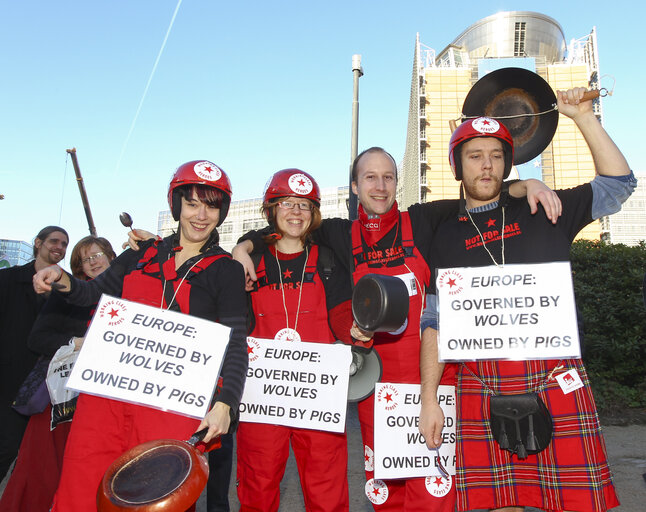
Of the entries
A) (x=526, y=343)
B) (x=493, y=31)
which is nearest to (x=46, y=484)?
(x=526, y=343)

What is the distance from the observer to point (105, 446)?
2498 mm

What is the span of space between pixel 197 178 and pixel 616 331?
300 inches

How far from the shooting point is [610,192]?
2646 millimetres

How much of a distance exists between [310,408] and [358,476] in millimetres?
2926

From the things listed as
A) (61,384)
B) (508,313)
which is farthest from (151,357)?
(508,313)

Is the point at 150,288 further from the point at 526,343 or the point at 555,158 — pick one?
the point at 555,158

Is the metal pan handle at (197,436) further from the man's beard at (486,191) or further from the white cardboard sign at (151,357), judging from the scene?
the man's beard at (486,191)

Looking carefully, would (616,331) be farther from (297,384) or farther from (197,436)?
(197,436)

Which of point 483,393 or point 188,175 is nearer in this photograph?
point 483,393

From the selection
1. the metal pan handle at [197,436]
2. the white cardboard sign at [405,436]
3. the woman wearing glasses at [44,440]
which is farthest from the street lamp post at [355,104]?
the metal pan handle at [197,436]

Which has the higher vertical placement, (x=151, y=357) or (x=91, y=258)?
Answer: (x=91, y=258)

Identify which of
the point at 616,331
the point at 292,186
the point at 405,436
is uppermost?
the point at 616,331

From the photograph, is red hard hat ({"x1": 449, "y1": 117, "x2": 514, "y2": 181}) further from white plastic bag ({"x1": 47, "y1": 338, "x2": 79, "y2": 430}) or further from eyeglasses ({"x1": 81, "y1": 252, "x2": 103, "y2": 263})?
eyeglasses ({"x1": 81, "y1": 252, "x2": 103, "y2": 263})

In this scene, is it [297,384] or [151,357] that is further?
[297,384]
